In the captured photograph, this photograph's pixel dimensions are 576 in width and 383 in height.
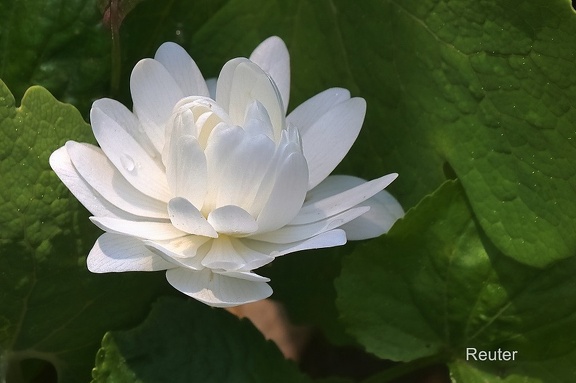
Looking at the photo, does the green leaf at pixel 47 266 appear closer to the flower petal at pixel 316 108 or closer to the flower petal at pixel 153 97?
the flower petal at pixel 153 97

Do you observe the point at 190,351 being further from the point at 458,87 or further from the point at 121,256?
the point at 458,87

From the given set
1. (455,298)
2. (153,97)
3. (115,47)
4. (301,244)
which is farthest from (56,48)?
(455,298)

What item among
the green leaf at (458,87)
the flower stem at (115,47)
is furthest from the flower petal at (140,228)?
the green leaf at (458,87)

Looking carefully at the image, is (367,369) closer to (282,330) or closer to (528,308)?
(282,330)

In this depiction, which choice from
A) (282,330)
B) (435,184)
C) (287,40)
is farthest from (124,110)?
(282,330)

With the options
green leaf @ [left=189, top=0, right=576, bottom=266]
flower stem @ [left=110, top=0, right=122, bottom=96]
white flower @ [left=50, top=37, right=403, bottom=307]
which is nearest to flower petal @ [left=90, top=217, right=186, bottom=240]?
white flower @ [left=50, top=37, right=403, bottom=307]
